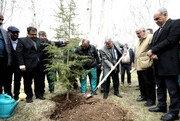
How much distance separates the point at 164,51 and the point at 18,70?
4.00 meters

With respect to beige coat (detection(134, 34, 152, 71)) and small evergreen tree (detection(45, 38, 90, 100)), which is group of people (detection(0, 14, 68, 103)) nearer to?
small evergreen tree (detection(45, 38, 90, 100))

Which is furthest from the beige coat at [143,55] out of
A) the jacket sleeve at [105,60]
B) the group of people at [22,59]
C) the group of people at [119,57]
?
the group of people at [22,59]

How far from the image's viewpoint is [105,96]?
715cm

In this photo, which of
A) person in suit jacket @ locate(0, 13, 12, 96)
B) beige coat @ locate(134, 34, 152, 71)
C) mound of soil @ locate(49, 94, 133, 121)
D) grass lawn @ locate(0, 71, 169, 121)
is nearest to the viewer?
mound of soil @ locate(49, 94, 133, 121)

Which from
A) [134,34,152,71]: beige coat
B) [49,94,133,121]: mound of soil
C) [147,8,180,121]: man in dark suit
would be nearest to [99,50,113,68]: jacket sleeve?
[134,34,152,71]: beige coat

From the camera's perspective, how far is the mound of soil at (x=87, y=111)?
5497 mm

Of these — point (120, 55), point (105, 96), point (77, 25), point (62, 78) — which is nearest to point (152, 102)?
point (105, 96)

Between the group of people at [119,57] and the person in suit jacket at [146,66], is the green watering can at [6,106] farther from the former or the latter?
the person in suit jacket at [146,66]

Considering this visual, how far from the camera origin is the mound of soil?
5497mm

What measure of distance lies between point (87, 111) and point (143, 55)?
7.06 feet

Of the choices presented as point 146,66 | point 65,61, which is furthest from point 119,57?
point 65,61

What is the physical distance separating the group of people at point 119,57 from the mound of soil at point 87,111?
73cm

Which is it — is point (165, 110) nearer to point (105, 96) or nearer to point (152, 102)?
point (152, 102)

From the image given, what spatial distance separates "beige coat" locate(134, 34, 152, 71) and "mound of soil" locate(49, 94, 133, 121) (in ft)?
4.25
